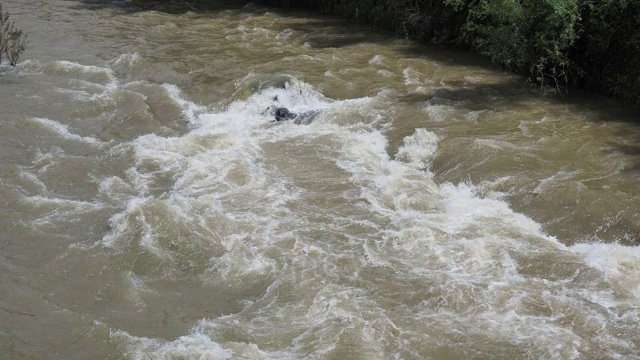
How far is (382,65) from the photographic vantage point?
51.1 feet

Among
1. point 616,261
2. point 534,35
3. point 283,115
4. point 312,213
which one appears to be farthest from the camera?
point 534,35

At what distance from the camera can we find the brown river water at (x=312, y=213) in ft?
23.1

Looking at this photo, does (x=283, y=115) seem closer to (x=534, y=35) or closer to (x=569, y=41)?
(x=534, y=35)

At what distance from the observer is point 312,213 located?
937 cm

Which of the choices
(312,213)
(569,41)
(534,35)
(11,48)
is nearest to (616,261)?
(312,213)

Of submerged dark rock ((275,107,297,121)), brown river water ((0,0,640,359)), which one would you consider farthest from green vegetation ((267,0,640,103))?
submerged dark rock ((275,107,297,121))

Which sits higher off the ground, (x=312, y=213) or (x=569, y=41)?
(x=569, y=41)

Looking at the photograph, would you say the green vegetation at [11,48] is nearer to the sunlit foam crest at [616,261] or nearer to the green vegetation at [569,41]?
the green vegetation at [569,41]

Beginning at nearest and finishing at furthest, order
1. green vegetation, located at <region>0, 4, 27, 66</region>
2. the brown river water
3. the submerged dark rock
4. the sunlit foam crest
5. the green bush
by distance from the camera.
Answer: the brown river water, the sunlit foam crest, the submerged dark rock, the green bush, green vegetation, located at <region>0, 4, 27, 66</region>

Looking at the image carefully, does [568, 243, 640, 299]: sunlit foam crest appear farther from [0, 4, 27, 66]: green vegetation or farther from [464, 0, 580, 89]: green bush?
[0, 4, 27, 66]: green vegetation

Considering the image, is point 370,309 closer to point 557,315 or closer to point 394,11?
point 557,315

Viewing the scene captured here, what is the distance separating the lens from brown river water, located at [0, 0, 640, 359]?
7039 millimetres

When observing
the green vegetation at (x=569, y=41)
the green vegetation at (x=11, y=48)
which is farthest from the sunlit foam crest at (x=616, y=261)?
the green vegetation at (x=11, y=48)

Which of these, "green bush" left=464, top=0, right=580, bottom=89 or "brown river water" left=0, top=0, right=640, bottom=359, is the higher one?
"green bush" left=464, top=0, right=580, bottom=89
